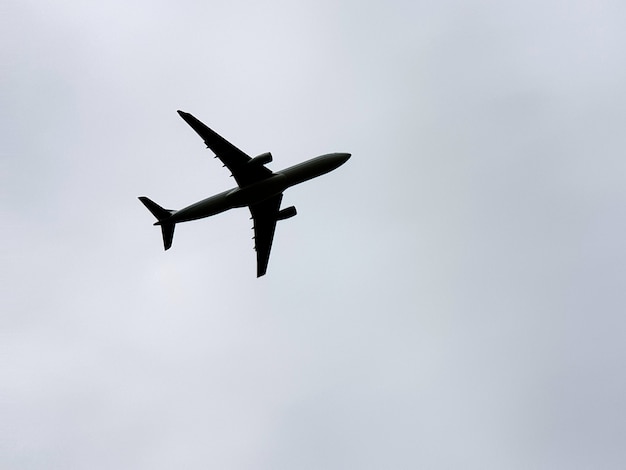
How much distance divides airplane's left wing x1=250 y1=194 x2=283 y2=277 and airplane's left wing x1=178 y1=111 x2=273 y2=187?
5.19m

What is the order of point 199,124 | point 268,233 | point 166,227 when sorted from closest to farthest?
point 199,124, point 166,227, point 268,233

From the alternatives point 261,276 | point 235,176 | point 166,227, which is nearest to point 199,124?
point 235,176

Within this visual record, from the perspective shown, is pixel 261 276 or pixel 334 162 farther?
pixel 261 276

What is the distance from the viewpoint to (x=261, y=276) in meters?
75.2

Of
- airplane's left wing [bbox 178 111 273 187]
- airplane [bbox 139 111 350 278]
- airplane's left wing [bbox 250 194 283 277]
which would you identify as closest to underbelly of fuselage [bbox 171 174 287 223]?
airplane [bbox 139 111 350 278]

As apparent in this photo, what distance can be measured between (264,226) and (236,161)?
35.1ft

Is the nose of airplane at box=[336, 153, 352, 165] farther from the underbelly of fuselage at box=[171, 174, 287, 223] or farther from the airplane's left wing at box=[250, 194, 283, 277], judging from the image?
the airplane's left wing at box=[250, 194, 283, 277]

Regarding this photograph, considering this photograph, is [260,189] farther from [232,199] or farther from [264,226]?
[264,226]

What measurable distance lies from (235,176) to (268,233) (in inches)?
403

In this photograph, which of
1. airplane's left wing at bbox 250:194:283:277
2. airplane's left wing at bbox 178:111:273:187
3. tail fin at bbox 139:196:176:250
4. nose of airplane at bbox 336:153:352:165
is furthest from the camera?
airplane's left wing at bbox 250:194:283:277

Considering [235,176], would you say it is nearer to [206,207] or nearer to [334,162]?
[206,207]

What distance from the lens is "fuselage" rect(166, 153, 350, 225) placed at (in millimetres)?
64938

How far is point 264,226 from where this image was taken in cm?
7350

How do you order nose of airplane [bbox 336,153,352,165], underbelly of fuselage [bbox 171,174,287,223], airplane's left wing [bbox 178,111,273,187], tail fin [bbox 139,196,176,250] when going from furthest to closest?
tail fin [bbox 139,196,176,250] → nose of airplane [bbox 336,153,352,165] → underbelly of fuselage [bbox 171,174,287,223] → airplane's left wing [bbox 178,111,273,187]
